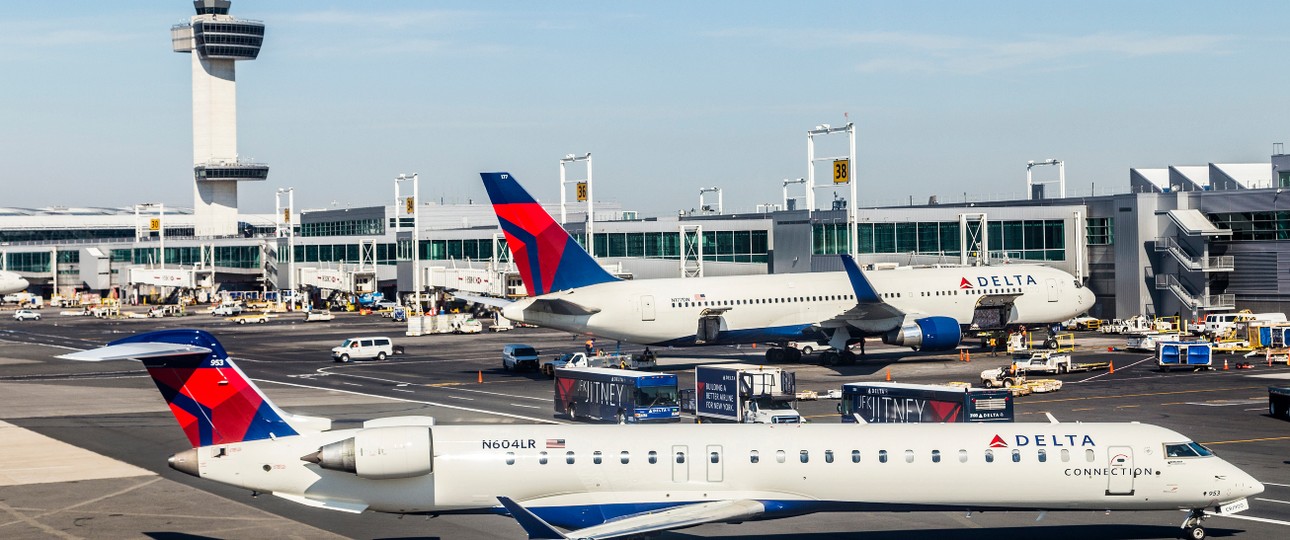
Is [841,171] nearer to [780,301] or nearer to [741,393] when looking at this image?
[780,301]

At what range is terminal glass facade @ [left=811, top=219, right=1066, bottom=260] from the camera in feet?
337

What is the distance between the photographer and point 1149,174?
5517 inches

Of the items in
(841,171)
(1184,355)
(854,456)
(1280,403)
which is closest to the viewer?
(854,456)

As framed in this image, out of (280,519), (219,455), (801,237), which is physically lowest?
(280,519)

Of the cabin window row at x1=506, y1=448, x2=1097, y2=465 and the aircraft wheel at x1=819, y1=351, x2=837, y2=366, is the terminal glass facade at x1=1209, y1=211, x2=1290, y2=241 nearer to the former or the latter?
the aircraft wheel at x1=819, y1=351, x2=837, y2=366

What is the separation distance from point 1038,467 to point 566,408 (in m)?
26.0

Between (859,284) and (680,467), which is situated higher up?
(859,284)

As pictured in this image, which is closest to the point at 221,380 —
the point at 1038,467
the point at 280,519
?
the point at 280,519

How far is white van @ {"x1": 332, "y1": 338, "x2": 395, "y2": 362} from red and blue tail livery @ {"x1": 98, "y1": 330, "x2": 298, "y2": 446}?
59303 millimetres

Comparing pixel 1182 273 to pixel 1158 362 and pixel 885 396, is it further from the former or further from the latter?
pixel 885 396

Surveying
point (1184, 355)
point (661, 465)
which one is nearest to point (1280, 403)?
point (1184, 355)

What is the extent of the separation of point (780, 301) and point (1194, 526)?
44658mm

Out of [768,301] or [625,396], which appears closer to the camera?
[625,396]

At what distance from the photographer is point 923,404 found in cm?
4359
